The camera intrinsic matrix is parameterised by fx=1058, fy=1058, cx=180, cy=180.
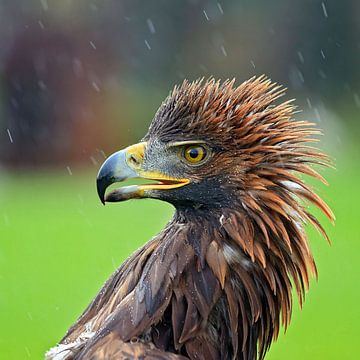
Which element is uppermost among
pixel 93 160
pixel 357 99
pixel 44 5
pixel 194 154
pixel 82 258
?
pixel 44 5

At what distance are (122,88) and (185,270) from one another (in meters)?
20.5

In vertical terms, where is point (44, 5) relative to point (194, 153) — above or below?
above

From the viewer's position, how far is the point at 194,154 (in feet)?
14.5

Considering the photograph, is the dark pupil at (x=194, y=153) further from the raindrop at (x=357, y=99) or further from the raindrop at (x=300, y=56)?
the raindrop at (x=357, y=99)

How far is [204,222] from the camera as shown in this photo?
174 inches

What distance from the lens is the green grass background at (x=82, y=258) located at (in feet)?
38.5

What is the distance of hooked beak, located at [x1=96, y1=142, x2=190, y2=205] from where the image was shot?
14.3 feet

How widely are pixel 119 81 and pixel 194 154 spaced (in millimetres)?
20437

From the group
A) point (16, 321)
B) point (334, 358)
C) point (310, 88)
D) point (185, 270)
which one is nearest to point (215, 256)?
point (185, 270)

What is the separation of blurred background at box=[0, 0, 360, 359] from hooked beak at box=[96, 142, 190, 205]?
1245cm

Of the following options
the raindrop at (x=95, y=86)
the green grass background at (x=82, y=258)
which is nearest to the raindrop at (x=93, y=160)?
the green grass background at (x=82, y=258)

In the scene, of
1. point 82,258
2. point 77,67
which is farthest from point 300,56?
point 82,258

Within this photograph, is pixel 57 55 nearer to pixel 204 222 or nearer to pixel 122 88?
pixel 122 88

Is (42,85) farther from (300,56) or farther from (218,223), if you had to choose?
(218,223)
